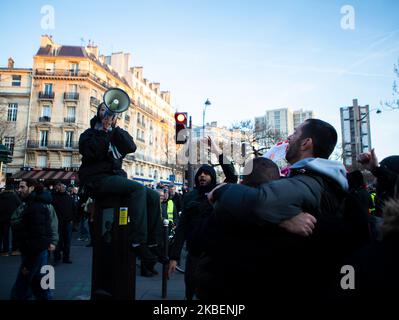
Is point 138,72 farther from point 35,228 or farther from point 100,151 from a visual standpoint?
point 100,151

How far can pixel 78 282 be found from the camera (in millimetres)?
6098

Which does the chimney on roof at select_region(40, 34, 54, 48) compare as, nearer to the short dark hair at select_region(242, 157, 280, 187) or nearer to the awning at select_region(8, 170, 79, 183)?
the awning at select_region(8, 170, 79, 183)

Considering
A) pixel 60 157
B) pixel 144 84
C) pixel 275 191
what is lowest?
pixel 275 191

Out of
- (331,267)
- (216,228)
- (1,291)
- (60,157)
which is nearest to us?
(331,267)

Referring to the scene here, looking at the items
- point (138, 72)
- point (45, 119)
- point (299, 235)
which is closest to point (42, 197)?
point (299, 235)

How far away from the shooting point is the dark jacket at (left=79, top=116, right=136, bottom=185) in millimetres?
3070

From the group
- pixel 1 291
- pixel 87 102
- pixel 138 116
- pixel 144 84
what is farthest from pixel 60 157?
pixel 1 291

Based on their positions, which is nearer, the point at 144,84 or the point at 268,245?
the point at 268,245

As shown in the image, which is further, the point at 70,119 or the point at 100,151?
the point at 70,119

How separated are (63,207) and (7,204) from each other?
2.32m

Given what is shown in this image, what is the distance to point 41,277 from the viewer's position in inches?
179

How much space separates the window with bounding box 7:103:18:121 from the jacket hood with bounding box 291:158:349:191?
166 feet
